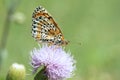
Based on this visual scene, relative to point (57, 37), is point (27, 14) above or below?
above

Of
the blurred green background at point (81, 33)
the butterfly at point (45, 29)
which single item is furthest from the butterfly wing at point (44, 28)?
A: the blurred green background at point (81, 33)

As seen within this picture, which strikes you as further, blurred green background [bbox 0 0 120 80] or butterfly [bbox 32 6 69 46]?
blurred green background [bbox 0 0 120 80]

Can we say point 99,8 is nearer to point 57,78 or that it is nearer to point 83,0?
point 83,0

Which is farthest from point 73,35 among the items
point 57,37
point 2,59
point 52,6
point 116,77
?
point 57,37

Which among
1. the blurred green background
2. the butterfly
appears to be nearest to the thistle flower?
the butterfly

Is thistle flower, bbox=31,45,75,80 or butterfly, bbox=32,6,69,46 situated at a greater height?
butterfly, bbox=32,6,69,46

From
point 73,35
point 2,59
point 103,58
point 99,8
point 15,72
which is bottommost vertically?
point 15,72

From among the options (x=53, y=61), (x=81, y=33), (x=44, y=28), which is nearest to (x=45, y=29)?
(x=44, y=28)

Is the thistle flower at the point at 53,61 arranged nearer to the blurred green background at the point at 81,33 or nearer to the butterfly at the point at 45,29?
the butterfly at the point at 45,29

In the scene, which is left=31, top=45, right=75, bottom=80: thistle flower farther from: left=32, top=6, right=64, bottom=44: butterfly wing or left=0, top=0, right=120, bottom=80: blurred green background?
left=0, top=0, right=120, bottom=80: blurred green background
